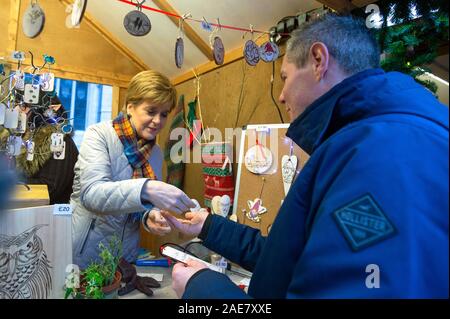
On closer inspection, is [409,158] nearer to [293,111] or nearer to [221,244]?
[293,111]

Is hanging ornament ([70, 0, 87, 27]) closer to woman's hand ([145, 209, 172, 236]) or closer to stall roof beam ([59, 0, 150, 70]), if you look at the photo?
woman's hand ([145, 209, 172, 236])

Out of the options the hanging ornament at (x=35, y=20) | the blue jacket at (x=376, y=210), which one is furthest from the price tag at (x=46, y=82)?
the blue jacket at (x=376, y=210)

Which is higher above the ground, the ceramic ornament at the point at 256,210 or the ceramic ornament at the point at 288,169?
the ceramic ornament at the point at 288,169

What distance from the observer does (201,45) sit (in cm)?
235

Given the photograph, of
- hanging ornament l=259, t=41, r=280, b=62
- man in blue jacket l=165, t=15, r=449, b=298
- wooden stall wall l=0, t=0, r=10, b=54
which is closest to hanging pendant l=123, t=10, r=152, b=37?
hanging ornament l=259, t=41, r=280, b=62

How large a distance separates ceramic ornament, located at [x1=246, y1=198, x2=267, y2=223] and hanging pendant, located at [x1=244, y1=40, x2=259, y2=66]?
0.73m

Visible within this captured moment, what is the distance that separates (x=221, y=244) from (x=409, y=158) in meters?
0.62

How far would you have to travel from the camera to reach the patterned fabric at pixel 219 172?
1.92 metres

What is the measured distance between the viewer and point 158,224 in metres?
1.11

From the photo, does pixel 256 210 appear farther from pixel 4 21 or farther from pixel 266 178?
pixel 4 21

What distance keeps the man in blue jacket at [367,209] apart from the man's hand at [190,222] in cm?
39

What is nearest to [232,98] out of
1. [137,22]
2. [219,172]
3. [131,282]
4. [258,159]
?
[219,172]

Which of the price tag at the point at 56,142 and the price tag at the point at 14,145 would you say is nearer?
the price tag at the point at 14,145

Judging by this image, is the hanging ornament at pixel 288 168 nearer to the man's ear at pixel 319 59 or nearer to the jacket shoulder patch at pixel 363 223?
the man's ear at pixel 319 59
